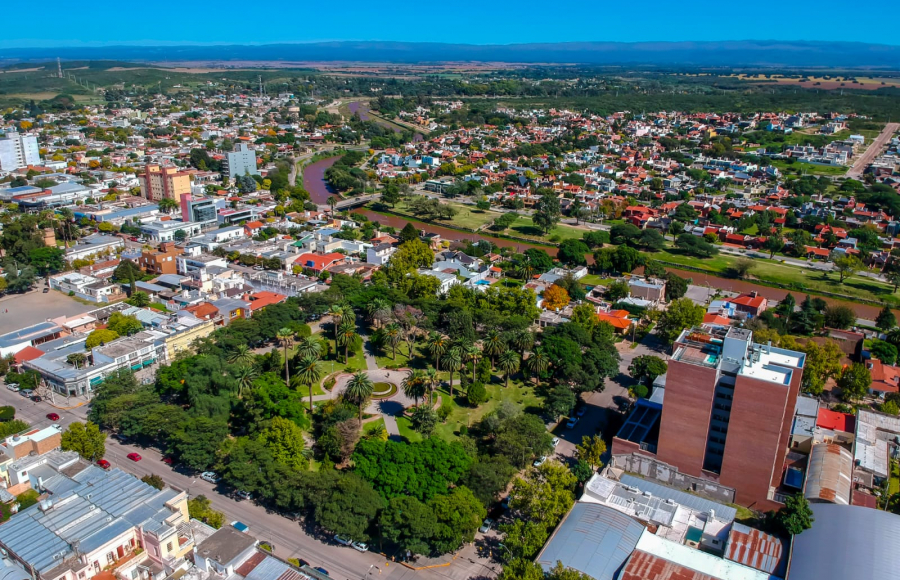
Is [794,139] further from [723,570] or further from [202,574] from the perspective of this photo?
[202,574]

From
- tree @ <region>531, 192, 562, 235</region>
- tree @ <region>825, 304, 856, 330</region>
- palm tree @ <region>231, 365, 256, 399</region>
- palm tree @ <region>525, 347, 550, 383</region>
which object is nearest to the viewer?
palm tree @ <region>231, 365, 256, 399</region>

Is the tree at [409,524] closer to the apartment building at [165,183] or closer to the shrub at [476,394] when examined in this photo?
the shrub at [476,394]

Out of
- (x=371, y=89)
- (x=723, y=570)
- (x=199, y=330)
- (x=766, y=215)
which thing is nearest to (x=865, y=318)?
(x=766, y=215)

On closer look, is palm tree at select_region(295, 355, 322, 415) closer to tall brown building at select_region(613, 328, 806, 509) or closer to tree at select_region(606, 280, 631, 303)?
tall brown building at select_region(613, 328, 806, 509)

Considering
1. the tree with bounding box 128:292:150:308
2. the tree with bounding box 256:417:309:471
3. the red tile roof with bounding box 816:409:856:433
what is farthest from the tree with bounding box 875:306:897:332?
the tree with bounding box 128:292:150:308

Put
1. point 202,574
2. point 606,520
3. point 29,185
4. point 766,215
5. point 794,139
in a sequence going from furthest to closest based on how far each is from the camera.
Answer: point 794,139 < point 29,185 < point 766,215 < point 606,520 < point 202,574
